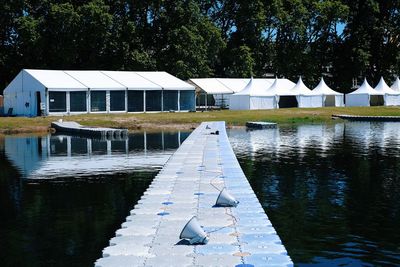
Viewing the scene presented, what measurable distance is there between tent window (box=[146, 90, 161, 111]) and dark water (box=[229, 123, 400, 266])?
26.1 meters

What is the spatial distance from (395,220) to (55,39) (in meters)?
63.5

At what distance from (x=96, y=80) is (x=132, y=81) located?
406cm

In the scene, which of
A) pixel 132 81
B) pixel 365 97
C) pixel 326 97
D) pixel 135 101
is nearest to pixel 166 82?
pixel 132 81

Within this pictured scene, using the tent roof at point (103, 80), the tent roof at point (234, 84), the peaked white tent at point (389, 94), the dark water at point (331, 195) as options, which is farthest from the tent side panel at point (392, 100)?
the dark water at point (331, 195)

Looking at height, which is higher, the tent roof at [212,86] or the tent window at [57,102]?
the tent roof at [212,86]

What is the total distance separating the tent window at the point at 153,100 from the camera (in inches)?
2461

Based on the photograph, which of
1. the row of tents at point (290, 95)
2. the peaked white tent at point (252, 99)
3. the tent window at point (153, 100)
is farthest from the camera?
the row of tents at point (290, 95)

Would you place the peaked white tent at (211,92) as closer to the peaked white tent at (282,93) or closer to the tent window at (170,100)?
the peaked white tent at (282,93)

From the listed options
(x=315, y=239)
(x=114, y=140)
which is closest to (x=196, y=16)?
(x=114, y=140)

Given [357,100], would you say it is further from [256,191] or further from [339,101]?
[256,191]

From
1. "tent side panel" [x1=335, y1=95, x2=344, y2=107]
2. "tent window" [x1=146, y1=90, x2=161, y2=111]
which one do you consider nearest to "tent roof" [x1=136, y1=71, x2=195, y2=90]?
"tent window" [x1=146, y1=90, x2=161, y2=111]

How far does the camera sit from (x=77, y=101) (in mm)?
57875

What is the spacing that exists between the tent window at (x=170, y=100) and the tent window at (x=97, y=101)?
24.1 ft

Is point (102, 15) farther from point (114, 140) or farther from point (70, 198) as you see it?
point (70, 198)
